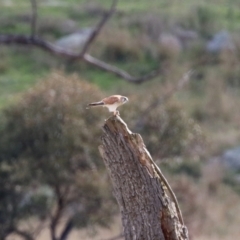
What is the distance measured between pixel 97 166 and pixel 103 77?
16964 mm

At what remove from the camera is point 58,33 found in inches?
1452

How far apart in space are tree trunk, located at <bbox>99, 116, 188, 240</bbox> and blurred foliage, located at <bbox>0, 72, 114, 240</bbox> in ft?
33.3

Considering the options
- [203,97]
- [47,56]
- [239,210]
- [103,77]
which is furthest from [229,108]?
[239,210]

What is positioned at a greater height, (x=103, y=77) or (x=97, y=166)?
(x=97, y=166)

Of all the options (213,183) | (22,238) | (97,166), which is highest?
(97,166)

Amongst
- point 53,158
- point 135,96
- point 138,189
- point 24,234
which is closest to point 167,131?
point 135,96

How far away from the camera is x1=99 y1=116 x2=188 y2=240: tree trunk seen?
4.29m

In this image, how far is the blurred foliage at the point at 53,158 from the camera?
14.7m

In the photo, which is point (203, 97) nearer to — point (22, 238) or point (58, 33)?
point (58, 33)

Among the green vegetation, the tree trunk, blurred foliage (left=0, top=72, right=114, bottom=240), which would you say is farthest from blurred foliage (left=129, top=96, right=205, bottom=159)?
the tree trunk

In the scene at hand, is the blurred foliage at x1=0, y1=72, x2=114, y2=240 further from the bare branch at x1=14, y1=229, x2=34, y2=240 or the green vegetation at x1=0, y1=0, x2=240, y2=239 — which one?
the bare branch at x1=14, y1=229, x2=34, y2=240

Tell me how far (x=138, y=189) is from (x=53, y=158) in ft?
34.4

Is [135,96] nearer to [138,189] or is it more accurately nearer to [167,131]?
[167,131]

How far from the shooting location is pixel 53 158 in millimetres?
14742
